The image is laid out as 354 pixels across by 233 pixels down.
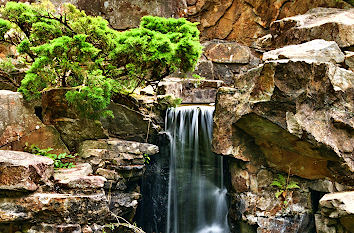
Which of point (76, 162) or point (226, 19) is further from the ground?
point (226, 19)

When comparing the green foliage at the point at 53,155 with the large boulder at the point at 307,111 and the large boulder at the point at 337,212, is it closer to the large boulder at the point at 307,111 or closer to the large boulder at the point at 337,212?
the large boulder at the point at 307,111

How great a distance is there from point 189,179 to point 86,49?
180 inches

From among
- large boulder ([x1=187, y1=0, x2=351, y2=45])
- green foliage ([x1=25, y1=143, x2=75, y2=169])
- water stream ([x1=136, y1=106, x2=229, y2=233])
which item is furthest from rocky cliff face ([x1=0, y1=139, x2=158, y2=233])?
large boulder ([x1=187, y1=0, x2=351, y2=45])

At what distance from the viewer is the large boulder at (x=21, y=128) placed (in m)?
5.27

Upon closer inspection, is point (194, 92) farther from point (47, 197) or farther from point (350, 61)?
point (47, 197)

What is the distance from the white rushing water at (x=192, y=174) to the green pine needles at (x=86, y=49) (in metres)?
1.89

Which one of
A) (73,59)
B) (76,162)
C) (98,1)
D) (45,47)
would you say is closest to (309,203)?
(76,162)

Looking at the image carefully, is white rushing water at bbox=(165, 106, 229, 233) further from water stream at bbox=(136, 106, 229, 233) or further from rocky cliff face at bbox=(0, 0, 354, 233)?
rocky cliff face at bbox=(0, 0, 354, 233)

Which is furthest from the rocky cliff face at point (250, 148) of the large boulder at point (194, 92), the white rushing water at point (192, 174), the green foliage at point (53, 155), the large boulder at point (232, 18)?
the large boulder at point (232, 18)

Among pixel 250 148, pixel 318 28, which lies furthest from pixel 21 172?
pixel 318 28

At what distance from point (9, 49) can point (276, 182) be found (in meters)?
7.84

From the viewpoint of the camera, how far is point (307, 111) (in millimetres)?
5844

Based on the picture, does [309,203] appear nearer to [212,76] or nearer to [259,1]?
[212,76]

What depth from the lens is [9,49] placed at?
783 centimetres
